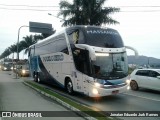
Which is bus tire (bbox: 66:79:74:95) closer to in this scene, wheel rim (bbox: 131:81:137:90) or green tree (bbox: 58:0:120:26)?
wheel rim (bbox: 131:81:137:90)

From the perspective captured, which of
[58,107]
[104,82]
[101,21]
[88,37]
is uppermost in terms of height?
[101,21]

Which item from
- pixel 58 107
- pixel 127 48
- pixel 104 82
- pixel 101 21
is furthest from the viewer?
pixel 101 21

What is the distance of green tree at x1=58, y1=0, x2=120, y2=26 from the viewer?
3275 cm

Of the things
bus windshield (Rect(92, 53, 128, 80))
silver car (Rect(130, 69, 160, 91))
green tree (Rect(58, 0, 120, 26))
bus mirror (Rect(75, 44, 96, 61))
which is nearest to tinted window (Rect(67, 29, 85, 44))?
bus mirror (Rect(75, 44, 96, 61))

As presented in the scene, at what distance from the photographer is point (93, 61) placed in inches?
512

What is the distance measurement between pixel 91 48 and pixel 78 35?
5.83 ft

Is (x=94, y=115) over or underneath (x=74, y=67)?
underneath

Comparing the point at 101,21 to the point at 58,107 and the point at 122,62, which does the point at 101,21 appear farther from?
the point at 58,107

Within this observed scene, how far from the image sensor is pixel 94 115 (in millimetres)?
9234

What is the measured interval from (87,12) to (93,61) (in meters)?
20.5

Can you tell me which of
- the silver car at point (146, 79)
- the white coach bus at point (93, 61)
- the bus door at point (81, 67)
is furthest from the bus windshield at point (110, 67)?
the silver car at point (146, 79)

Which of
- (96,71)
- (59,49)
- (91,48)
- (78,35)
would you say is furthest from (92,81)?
(59,49)

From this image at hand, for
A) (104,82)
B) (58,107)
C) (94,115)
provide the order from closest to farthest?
1. (94,115)
2. (58,107)
3. (104,82)

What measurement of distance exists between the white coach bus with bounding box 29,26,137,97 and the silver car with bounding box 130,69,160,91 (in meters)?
3.39
